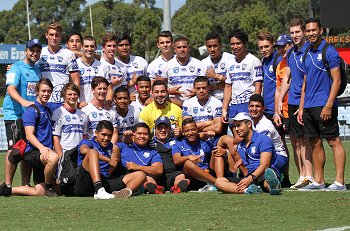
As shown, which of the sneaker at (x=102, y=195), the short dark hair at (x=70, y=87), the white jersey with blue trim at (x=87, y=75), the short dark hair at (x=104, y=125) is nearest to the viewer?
the sneaker at (x=102, y=195)

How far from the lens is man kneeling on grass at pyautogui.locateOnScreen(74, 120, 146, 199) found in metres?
11.0

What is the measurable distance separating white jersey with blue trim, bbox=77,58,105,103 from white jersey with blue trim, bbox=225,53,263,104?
186cm

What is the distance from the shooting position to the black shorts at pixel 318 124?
11320 mm

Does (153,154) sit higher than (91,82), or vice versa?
(91,82)

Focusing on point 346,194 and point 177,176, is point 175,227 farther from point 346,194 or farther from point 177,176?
point 177,176

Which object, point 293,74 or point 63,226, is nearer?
point 63,226

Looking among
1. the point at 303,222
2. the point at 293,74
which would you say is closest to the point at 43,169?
the point at 293,74

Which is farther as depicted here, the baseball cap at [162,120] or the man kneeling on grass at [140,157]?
the baseball cap at [162,120]

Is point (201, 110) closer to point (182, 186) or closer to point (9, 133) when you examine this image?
point (182, 186)

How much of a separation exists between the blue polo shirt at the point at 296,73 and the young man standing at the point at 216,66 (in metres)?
1.23

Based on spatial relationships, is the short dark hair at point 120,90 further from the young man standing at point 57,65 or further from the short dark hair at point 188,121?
the short dark hair at point 188,121

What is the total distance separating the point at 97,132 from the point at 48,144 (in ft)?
2.70

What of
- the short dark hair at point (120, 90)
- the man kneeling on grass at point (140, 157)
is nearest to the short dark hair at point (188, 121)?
the man kneeling on grass at point (140, 157)

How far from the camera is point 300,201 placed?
10.1 meters
